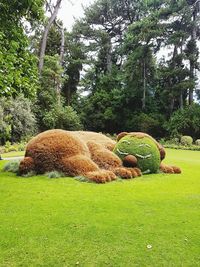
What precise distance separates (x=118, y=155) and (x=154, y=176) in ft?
4.00

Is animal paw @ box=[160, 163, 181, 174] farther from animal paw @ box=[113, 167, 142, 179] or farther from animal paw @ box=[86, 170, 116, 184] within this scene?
animal paw @ box=[86, 170, 116, 184]

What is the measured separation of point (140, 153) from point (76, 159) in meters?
1.97

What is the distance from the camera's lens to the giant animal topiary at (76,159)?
788 centimetres

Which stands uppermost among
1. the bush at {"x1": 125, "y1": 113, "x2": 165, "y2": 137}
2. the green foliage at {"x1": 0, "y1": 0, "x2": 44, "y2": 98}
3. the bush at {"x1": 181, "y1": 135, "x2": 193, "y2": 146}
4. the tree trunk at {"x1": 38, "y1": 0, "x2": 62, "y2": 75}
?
the tree trunk at {"x1": 38, "y1": 0, "x2": 62, "y2": 75}

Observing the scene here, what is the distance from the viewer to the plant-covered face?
8836mm

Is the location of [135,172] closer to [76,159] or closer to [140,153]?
[140,153]

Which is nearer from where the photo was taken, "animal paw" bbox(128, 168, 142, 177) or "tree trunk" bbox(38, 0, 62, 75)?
"animal paw" bbox(128, 168, 142, 177)

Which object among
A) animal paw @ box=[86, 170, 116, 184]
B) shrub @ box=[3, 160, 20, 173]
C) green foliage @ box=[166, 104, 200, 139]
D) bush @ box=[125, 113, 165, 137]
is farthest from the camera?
bush @ box=[125, 113, 165, 137]

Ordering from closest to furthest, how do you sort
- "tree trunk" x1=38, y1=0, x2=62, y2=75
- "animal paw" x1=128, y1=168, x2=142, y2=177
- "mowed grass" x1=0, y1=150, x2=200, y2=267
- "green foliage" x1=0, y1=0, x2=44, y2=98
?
"mowed grass" x1=0, y1=150, x2=200, y2=267, "green foliage" x1=0, y1=0, x2=44, y2=98, "animal paw" x1=128, y1=168, x2=142, y2=177, "tree trunk" x1=38, y1=0, x2=62, y2=75

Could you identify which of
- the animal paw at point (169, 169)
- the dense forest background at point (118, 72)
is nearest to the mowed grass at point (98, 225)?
the animal paw at point (169, 169)

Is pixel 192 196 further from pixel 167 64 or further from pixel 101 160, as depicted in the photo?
pixel 167 64

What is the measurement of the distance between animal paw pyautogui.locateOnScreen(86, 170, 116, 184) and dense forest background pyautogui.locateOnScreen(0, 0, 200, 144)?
13239 mm

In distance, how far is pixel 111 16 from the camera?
32562mm

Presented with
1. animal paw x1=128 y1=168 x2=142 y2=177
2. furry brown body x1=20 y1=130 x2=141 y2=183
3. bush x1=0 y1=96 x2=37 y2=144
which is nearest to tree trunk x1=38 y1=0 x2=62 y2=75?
bush x1=0 y1=96 x2=37 y2=144
